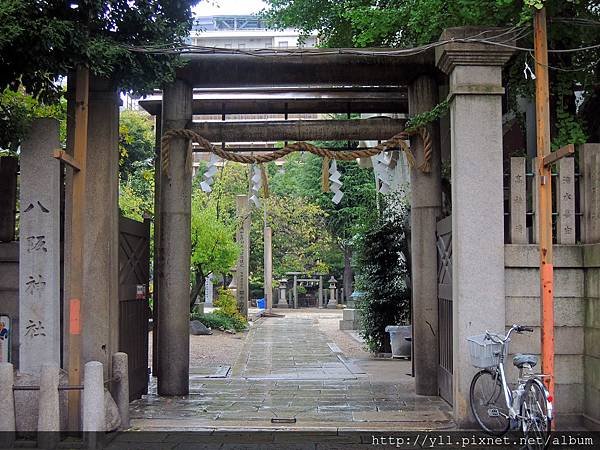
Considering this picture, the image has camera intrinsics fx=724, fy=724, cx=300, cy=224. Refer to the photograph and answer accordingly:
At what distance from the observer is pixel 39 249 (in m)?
9.49

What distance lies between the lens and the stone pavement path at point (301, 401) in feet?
30.3

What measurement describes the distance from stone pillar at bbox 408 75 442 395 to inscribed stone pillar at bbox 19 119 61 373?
5523 mm

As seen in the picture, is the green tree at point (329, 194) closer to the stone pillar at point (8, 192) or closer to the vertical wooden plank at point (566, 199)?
the vertical wooden plank at point (566, 199)

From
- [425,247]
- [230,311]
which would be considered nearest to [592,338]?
[425,247]

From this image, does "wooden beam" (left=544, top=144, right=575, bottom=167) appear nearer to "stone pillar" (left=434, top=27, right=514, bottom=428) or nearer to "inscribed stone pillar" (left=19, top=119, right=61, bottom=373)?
"stone pillar" (left=434, top=27, right=514, bottom=428)

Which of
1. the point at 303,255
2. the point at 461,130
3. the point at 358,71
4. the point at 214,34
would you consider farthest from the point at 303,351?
the point at 214,34

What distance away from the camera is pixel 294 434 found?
869cm

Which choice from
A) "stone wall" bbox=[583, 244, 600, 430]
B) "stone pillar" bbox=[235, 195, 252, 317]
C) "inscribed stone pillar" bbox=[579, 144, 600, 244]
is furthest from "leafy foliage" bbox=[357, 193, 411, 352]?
"stone pillar" bbox=[235, 195, 252, 317]

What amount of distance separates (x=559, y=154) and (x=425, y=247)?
3.95m

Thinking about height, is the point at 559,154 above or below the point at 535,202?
above

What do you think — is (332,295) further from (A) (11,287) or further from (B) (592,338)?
(B) (592,338)

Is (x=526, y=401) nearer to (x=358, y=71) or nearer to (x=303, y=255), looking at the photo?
(x=358, y=71)

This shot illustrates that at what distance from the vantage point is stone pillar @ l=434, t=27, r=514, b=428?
9.09 meters

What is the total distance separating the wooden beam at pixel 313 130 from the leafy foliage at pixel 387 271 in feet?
15.5
